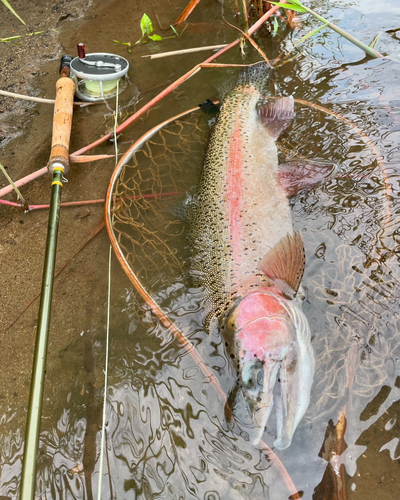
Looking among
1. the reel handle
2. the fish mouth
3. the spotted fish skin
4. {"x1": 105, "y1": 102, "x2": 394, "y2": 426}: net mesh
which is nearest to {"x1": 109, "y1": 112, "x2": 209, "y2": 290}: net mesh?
{"x1": 105, "y1": 102, "x2": 394, "y2": 426}: net mesh

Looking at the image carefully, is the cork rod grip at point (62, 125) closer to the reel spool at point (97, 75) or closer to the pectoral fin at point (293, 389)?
the reel spool at point (97, 75)

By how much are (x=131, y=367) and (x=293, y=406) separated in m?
0.92

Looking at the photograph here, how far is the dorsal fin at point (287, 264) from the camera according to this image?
2.12 m

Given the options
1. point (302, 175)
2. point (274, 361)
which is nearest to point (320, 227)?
point (302, 175)

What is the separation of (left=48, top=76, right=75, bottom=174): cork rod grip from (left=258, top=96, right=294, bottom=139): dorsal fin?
1.64 m

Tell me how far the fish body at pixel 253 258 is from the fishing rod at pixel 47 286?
0.88 m

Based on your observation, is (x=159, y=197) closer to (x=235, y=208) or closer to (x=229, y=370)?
(x=235, y=208)

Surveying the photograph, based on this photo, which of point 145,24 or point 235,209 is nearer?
point 235,209

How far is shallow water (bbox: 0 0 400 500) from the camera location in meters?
1.66

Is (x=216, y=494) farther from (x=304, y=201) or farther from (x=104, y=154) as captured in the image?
(x=104, y=154)

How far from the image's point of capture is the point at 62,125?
9.91 ft

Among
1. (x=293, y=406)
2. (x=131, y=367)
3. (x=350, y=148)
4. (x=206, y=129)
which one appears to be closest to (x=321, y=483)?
(x=293, y=406)

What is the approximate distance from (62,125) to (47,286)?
5.47 feet

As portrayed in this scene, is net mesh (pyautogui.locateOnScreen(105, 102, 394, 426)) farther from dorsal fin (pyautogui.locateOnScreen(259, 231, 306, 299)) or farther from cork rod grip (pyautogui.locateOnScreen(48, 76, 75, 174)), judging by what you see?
cork rod grip (pyautogui.locateOnScreen(48, 76, 75, 174))
